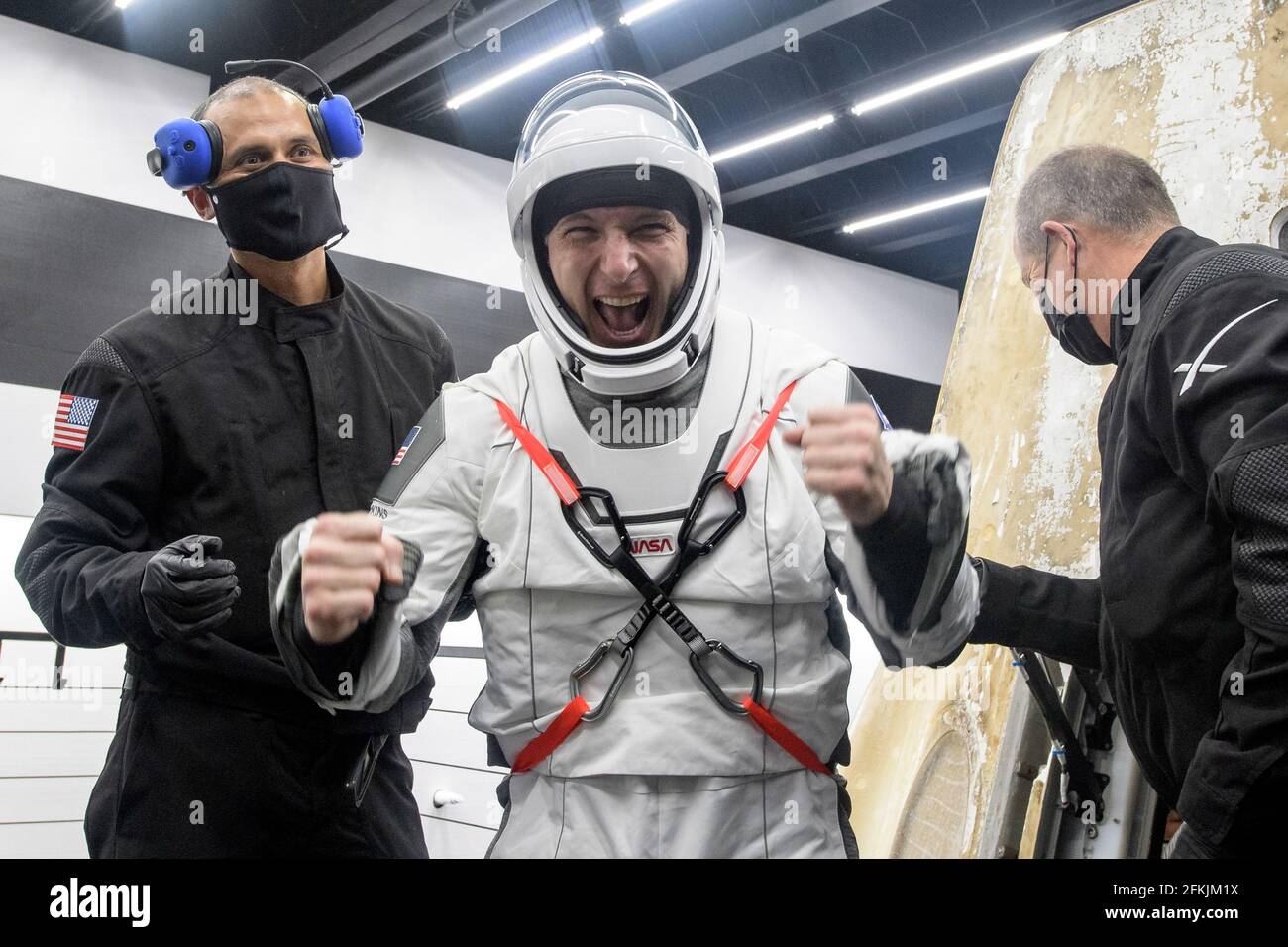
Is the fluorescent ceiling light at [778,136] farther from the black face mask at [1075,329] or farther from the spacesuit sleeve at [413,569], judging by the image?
the spacesuit sleeve at [413,569]

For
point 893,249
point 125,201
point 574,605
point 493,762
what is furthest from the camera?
point 893,249


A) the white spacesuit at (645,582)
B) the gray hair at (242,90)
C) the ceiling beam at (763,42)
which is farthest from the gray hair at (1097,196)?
the ceiling beam at (763,42)

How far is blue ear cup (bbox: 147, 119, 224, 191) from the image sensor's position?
2043 mm

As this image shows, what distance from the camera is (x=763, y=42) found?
7773mm

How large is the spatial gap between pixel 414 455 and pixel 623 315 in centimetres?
41

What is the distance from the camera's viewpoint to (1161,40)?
355 centimetres

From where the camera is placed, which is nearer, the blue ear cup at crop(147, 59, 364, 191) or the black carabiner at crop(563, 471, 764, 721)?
the black carabiner at crop(563, 471, 764, 721)

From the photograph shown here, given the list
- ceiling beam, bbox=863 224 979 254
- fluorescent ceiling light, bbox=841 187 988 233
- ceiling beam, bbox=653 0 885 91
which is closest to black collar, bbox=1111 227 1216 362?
ceiling beam, bbox=653 0 885 91

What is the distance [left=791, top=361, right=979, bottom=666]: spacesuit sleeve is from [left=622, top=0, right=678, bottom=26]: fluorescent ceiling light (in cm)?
658

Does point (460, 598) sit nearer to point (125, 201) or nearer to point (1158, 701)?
point (1158, 701)

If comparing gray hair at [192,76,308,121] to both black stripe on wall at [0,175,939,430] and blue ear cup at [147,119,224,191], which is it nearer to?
blue ear cup at [147,119,224,191]

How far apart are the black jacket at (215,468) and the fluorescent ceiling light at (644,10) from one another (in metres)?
5.86

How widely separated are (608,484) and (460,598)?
13.6 inches

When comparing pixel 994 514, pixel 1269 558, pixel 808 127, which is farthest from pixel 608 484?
pixel 808 127
